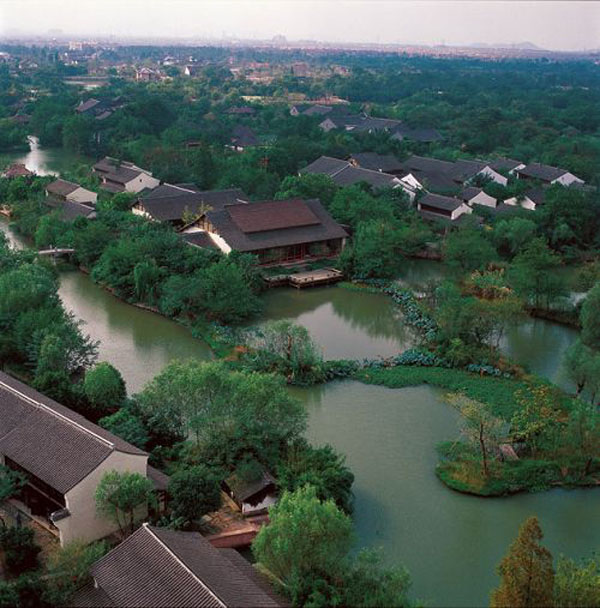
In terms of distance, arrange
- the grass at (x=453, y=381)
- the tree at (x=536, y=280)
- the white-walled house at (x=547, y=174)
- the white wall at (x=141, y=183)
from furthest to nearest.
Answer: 1. the white-walled house at (x=547, y=174)
2. the white wall at (x=141, y=183)
3. the tree at (x=536, y=280)
4. the grass at (x=453, y=381)

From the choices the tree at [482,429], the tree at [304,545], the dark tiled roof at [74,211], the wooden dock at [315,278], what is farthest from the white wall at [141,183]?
the tree at [304,545]

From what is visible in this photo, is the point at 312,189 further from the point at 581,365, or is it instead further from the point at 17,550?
the point at 17,550

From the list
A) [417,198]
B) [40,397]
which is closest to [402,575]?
[40,397]

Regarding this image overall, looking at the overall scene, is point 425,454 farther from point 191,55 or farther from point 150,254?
point 191,55

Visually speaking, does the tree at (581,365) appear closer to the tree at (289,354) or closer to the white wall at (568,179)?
the tree at (289,354)

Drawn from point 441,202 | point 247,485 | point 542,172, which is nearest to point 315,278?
point 441,202

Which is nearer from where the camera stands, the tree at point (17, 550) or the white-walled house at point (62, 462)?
the tree at point (17, 550)

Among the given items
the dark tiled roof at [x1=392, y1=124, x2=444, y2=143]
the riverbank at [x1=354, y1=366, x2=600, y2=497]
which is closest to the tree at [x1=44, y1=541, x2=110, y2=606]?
the riverbank at [x1=354, y1=366, x2=600, y2=497]
